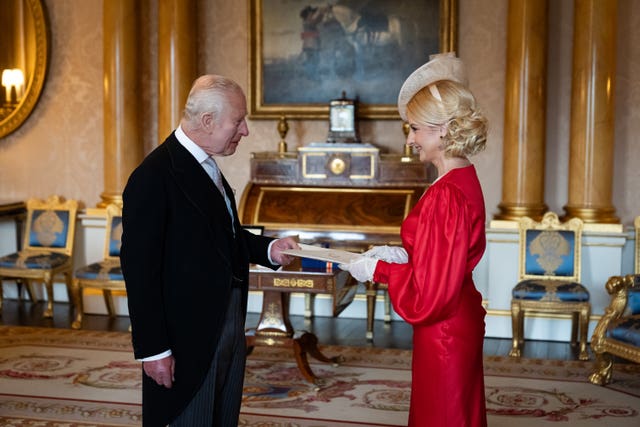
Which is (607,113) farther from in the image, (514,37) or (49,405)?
(49,405)

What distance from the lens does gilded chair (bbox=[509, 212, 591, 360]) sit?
19.9 ft

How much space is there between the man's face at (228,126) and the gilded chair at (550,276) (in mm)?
3969

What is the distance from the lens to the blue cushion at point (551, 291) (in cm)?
604

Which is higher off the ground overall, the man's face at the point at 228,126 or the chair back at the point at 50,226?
the man's face at the point at 228,126

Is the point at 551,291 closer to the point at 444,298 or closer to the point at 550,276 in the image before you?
the point at 550,276

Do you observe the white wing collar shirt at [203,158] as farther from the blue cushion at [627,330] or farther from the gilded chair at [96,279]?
the gilded chair at [96,279]

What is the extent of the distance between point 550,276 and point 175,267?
456cm

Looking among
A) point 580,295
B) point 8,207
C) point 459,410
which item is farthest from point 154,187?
point 8,207

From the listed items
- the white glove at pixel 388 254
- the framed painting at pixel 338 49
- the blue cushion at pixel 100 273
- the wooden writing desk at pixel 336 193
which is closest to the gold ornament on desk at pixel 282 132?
the wooden writing desk at pixel 336 193

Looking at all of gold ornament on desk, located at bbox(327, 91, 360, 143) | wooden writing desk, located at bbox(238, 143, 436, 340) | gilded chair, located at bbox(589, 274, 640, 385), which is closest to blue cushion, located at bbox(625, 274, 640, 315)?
gilded chair, located at bbox(589, 274, 640, 385)

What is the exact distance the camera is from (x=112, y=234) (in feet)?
23.8

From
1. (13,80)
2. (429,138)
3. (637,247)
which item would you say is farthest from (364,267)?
(13,80)

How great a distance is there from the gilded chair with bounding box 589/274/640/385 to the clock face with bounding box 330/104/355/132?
2715 millimetres

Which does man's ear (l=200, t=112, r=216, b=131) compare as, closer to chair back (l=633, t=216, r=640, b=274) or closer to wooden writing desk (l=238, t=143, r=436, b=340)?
wooden writing desk (l=238, t=143, r=436, b=340)
